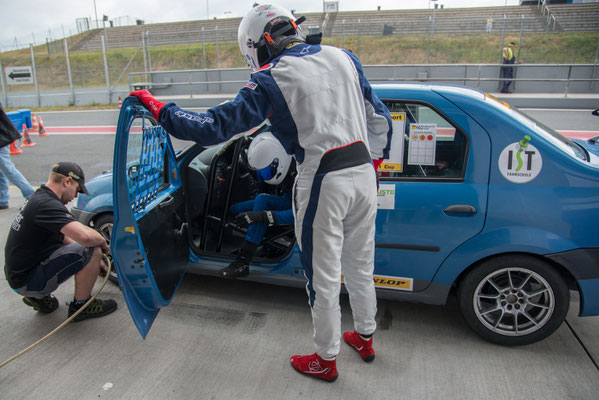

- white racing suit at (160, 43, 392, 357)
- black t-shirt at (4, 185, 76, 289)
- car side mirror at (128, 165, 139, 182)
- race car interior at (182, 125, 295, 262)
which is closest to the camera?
white racing suit at (160, 43, 392, 357)

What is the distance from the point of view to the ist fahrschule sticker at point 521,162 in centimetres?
248

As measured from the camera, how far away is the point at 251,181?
13.1 ft

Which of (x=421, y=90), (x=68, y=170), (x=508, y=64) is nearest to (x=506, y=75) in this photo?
(x=508, y=64)

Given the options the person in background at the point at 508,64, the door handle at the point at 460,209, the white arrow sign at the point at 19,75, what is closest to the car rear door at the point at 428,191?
the door handle at the point at 460,209

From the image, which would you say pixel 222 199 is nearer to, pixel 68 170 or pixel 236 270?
pixel 236 270

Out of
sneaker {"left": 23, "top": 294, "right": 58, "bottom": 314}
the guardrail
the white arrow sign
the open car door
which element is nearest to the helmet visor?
the open car door

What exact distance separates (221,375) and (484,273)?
1.68 metres

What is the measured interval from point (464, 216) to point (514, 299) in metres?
0.60

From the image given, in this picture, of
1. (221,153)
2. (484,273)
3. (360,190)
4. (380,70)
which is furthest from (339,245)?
(380,70)

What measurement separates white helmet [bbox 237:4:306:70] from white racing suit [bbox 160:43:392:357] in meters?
0.11

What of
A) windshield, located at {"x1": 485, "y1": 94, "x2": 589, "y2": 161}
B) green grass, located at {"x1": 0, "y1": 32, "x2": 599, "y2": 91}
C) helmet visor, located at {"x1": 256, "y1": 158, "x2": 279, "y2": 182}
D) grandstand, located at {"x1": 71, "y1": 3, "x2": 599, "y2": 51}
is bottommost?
helmet visor, located at {"x1": 256, "y1": 158, "x2": 279, "y2": 182}

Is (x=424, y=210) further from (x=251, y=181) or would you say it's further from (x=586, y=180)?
(x=251, y=181)

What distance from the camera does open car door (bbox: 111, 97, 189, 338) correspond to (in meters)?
2.41

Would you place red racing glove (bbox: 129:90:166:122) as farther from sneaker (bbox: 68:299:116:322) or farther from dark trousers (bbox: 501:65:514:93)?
dark trousers (bbox: 501:65:514:93)
